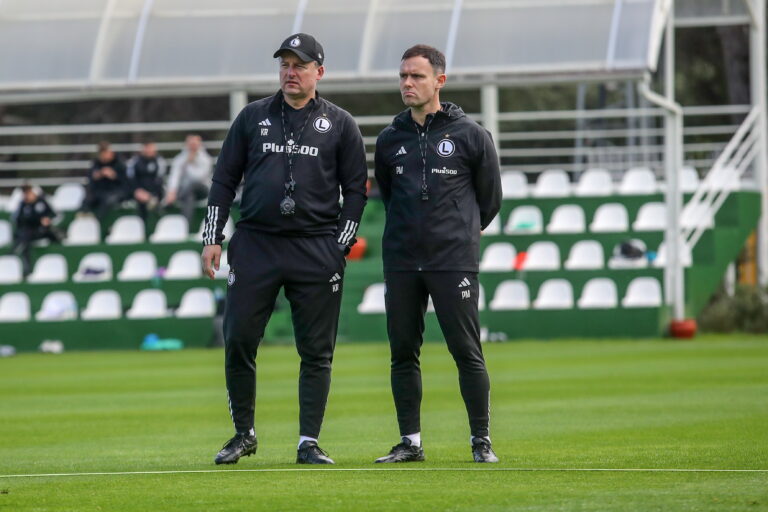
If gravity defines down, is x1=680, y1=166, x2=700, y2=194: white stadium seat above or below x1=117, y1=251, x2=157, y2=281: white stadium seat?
above

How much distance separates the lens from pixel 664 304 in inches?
969

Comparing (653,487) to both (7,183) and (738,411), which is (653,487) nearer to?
(738,411)

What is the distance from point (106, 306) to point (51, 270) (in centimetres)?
137

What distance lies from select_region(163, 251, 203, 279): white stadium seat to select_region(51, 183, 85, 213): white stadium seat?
8.76ft

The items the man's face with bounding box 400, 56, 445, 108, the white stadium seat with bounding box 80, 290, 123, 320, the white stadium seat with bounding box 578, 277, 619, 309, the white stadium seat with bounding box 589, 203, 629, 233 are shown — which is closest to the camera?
the man's face with bounding box 400, 56, 445, 108

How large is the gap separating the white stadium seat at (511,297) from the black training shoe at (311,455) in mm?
16595

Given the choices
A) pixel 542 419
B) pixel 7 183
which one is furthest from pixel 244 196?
pixel 7 183

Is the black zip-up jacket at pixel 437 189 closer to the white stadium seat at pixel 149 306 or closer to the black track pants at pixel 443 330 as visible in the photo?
the black track pants at pixel 443 330

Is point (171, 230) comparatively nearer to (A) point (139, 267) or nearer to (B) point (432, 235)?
(A) point (139, 267)

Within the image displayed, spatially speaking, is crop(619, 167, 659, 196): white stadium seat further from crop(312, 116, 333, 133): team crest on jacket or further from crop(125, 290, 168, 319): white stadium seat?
crop(312, 116, 333, 133): team crest on jacket

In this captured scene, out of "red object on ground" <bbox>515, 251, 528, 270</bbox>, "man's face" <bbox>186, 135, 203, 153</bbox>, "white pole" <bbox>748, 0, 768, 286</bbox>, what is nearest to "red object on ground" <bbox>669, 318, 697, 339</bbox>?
"red object on ground" <bbox>515, 251, 528, 270</bbox>

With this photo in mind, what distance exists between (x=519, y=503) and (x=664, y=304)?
18167mm

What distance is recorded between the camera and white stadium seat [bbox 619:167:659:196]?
27.4 m

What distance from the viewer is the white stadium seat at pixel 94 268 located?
2666cm
